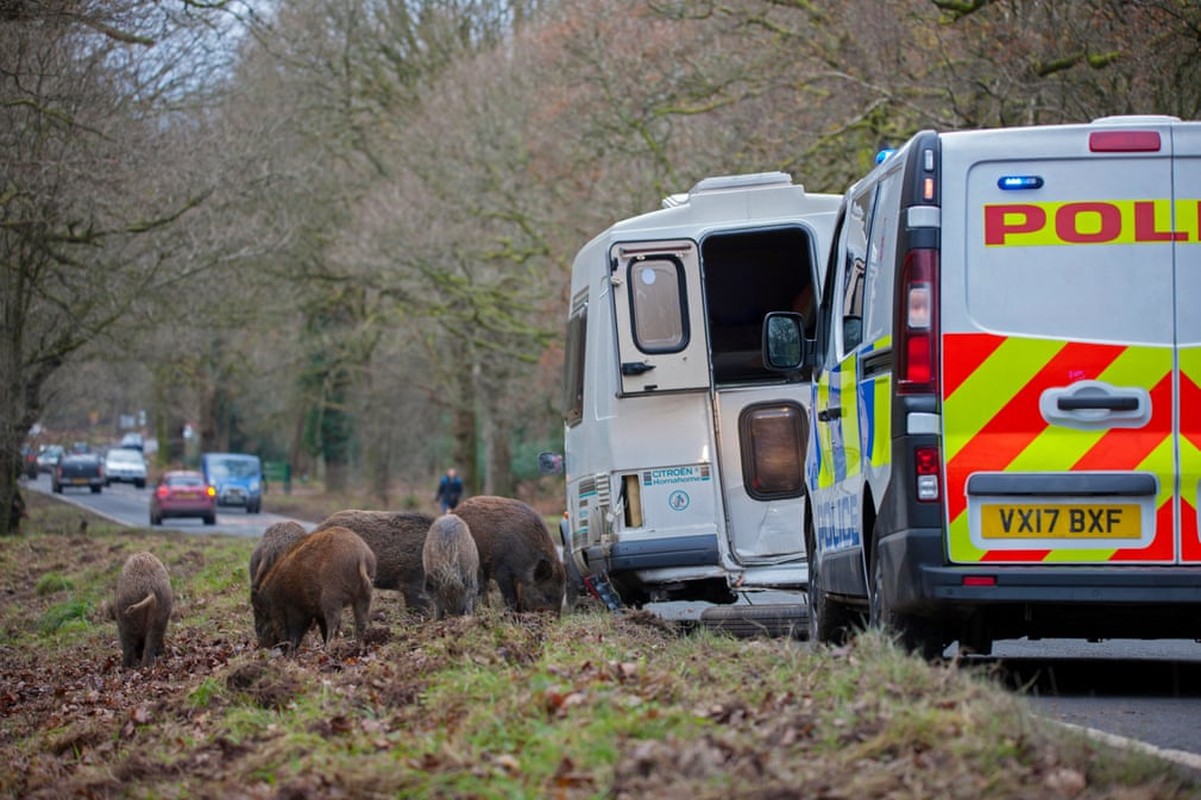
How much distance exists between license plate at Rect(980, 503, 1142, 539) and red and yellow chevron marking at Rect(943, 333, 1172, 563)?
2.9 inches

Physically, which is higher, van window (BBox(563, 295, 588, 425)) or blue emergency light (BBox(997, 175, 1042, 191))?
blue emergency light (BBox(997, 175, 1042, 191))

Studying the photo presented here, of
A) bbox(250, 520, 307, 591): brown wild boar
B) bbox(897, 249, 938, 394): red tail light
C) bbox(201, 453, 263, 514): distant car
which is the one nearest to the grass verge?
bbox(250, 520, 307, 591): brown wild boar

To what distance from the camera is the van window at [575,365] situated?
14305mm

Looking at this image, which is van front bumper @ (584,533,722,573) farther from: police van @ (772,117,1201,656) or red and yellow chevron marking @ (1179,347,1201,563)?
red and yellow chevron marking @ (1179,347,1201,563)

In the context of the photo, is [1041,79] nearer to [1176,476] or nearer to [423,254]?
[1176,476]

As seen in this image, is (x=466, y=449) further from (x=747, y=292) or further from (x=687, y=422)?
(x=687, y=422)

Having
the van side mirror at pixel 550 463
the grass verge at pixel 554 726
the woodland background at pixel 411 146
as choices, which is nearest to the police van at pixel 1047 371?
the grass verge at pixel 554 726

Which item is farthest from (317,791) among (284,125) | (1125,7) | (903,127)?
(284,125)

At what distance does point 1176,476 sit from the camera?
7.77 meters

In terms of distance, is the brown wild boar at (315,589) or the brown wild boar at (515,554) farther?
the brown wild boar at (515,554)

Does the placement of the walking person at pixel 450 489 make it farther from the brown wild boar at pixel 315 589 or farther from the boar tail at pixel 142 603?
the brown wild boar at pixel 315 589

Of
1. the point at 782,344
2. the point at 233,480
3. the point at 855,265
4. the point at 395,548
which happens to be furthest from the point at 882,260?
the point at 233,480

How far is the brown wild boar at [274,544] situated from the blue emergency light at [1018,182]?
6.30 m

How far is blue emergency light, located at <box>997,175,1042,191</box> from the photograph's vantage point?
26.1 ft
